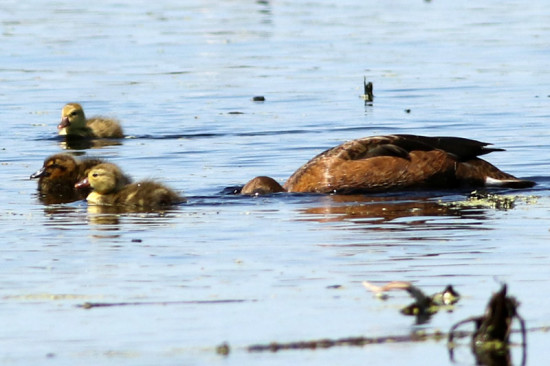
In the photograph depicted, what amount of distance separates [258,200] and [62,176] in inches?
104

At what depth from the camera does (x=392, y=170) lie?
A: 12586 millimetres

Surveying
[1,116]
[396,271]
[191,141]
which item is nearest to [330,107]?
[191,141]

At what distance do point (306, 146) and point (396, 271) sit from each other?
25.8ft

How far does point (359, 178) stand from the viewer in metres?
12.6

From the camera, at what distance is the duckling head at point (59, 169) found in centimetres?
1384

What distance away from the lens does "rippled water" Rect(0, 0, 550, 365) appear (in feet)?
23.5

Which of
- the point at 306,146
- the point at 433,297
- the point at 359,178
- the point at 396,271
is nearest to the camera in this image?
the point at 433,297

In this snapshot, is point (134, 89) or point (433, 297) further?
point (134, 89)

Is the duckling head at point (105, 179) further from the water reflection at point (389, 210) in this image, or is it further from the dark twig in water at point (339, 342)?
the dark twig in water at point (339, 342)

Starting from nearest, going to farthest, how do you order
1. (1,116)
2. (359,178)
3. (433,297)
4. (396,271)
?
(433,297) < (396,271) < (359,178) < (1,116)

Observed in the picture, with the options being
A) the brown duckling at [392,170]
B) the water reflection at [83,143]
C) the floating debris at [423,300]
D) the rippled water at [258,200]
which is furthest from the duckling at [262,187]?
the water reflection at [83,143]

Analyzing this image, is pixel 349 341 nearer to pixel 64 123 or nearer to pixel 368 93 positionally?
pixel 64 123

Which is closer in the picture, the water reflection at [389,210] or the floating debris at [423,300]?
the floating debris at [423,300]

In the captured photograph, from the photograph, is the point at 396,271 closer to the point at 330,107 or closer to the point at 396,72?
the point at 330,107
